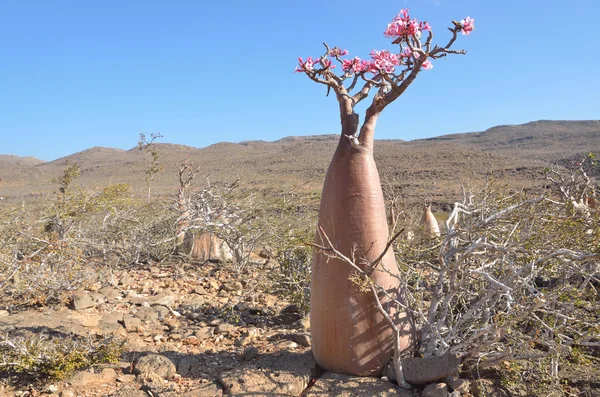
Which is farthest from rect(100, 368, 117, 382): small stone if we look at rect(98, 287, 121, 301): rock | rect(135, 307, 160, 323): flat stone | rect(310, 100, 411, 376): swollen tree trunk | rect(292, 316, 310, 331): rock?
rect(98, 287, 121, 301): rock

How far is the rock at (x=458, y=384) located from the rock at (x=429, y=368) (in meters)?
0.04

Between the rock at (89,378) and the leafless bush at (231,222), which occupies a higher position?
the leafless bush at (231,222)

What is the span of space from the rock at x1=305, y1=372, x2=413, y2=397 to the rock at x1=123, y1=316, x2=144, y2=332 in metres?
2.03

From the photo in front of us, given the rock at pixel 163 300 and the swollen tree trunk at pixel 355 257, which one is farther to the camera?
the rock at pixel 163 300

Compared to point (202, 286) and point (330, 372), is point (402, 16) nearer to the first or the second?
point (330, 372)

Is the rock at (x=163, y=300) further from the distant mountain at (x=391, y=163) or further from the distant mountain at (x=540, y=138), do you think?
the distant mountain at (x=540, y=138)

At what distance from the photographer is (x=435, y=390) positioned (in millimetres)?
3012

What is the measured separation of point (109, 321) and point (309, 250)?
2074mm

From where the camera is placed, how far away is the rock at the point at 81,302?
486cm

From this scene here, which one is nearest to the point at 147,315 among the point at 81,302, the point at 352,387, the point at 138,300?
the point at 138,300

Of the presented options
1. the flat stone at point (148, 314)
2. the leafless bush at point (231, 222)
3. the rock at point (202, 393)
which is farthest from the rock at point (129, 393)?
the leafless bush at point (231, 222)

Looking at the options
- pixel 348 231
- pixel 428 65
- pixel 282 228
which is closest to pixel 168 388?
pixel 348 231

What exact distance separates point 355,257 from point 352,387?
0.81 metres

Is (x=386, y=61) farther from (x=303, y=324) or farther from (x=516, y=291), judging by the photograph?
(x=303, y=324)
